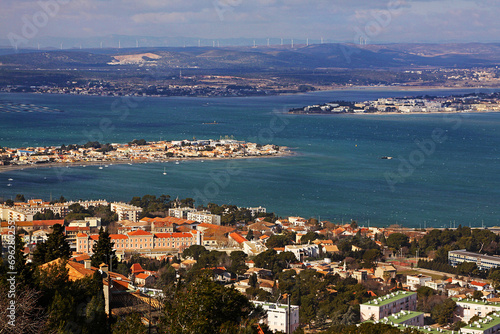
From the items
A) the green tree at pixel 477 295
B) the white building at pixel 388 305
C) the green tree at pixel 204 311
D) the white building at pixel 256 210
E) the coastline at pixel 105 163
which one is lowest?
the coastline at pixel 105 163

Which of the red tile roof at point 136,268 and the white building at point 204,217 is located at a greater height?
the red tile roof at point 136,268

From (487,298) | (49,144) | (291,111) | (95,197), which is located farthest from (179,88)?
(487,298)

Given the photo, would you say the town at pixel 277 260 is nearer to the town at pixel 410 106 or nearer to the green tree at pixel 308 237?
the green tree at pixel 308 237

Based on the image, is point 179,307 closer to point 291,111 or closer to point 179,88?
point 291,111

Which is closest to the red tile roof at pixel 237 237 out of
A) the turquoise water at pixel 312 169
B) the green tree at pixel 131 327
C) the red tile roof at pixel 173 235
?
the red tile roof at pixel 173 235

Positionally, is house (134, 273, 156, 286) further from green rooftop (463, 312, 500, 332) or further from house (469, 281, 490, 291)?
house (469, 281, 490, 291)

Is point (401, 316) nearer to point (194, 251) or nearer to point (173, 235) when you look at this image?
point (194, 251)

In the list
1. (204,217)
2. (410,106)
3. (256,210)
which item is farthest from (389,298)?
(410,106)
